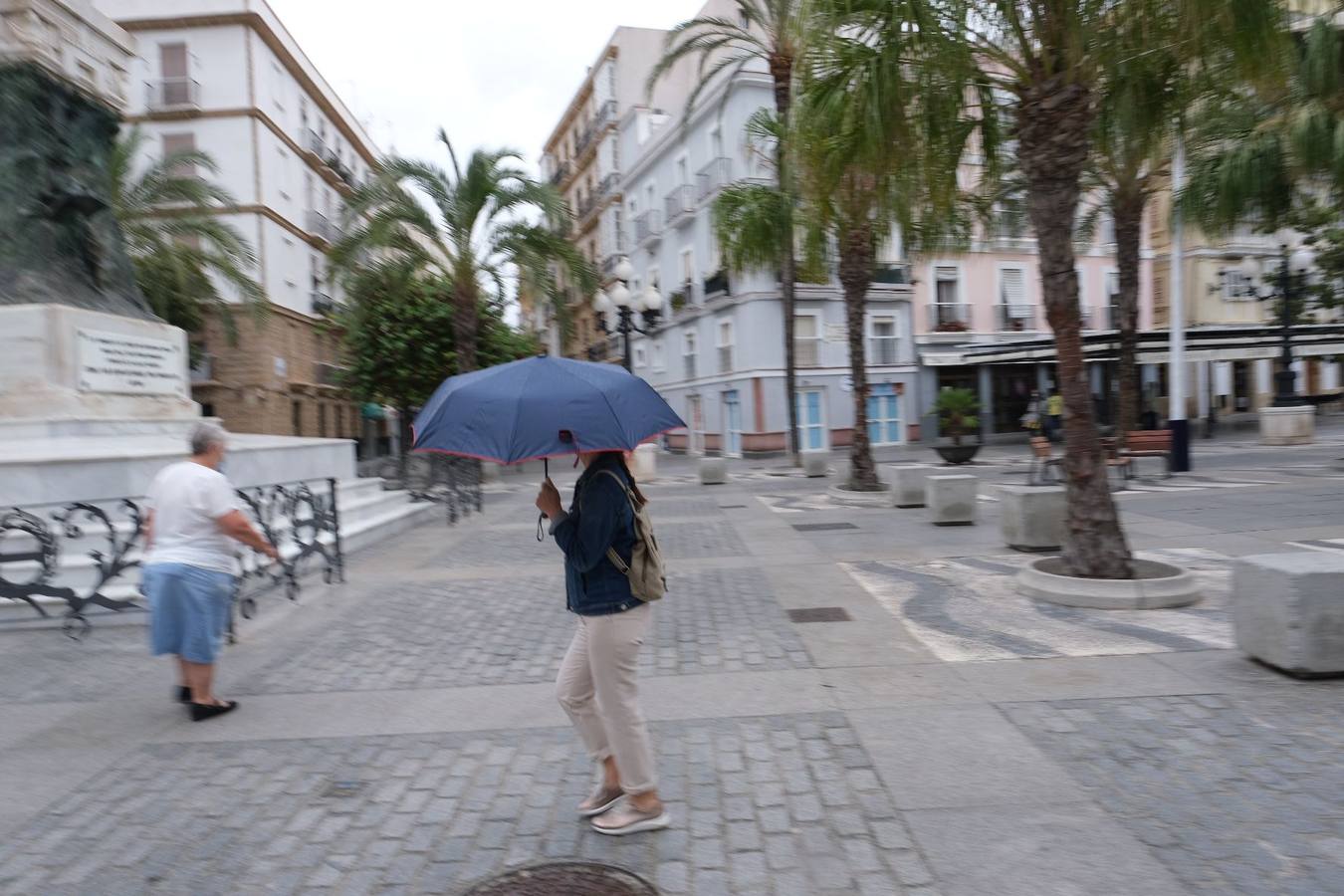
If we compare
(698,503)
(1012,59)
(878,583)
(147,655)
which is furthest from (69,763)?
(698,503)

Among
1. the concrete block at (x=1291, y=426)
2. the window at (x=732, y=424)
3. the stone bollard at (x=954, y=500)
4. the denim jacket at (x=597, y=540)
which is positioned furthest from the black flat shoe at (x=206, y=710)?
the window at (x=732, y=424)

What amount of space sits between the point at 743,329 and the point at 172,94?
865 inches

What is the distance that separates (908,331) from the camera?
34750 millimetres

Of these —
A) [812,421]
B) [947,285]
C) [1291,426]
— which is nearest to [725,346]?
[812,421]

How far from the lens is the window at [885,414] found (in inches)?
1350

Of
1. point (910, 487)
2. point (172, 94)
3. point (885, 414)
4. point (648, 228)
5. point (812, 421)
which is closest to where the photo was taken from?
point (910, 487)

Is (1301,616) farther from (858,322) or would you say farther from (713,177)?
(713,177)

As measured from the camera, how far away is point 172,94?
30.6m

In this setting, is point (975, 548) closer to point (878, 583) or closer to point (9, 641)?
point (878, 583)

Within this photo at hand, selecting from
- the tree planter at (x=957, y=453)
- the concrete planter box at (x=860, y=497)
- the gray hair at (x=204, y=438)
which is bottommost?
the concrete planter box at (x=860, y=497)

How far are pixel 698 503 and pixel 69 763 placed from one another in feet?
39.9

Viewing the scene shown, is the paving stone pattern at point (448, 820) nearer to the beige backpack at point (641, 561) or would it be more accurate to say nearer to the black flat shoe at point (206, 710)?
the black flat shoe at point (206, 710)

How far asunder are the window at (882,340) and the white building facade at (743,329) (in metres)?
0.04

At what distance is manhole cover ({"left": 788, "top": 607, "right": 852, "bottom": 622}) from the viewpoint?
672cm
